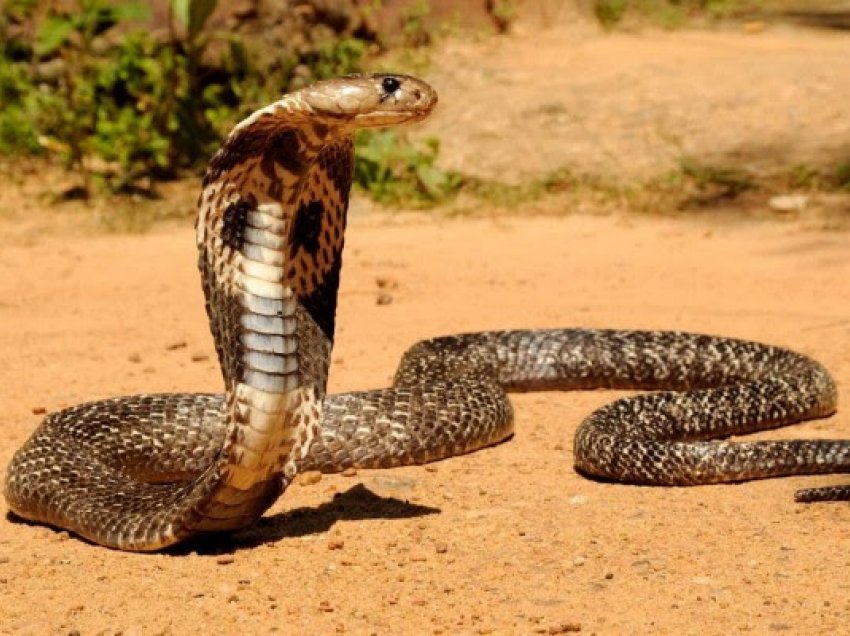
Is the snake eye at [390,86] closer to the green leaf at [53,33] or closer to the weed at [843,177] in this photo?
the weed at [843,177]

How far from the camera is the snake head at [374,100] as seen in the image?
4809mm

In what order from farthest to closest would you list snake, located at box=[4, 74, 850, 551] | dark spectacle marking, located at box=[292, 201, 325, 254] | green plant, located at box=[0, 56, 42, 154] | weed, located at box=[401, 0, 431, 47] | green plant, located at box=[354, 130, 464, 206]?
weed, located at box=[401, 0, 431, 47] → green plant, located at box=[0, 56, 42, 154] → green plant, located at box=[354, 130, 464, 206] → dark spectacle marking, located at box=[292, 201, 325, 254] → snake, located at box=[4, 74, 850, 551]

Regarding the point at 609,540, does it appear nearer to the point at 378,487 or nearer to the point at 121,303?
the point at 378,487

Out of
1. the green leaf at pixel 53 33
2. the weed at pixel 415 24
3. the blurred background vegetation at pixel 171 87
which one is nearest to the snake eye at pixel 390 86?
the blurred background vegetation at pixel 171 87

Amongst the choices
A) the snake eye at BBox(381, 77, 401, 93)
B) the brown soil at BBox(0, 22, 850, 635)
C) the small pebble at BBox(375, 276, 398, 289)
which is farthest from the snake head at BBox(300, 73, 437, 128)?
the small pebble at BBox(375, 276, 398, 289)

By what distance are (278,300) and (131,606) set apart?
1.00 metres

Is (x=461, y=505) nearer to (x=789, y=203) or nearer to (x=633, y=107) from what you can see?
(x=789, y=203)

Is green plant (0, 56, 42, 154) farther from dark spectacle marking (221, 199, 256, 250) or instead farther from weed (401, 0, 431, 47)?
dark spectacle marking (221, 199, 256, 250)

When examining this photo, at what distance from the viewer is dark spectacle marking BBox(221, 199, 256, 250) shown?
16.5 ft

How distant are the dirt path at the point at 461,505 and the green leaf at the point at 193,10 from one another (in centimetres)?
208

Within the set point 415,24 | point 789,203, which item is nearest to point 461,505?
point 789,203

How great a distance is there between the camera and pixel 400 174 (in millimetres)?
12398

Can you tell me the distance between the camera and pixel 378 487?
259 inches

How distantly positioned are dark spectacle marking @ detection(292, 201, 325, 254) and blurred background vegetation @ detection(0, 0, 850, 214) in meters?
6.79
